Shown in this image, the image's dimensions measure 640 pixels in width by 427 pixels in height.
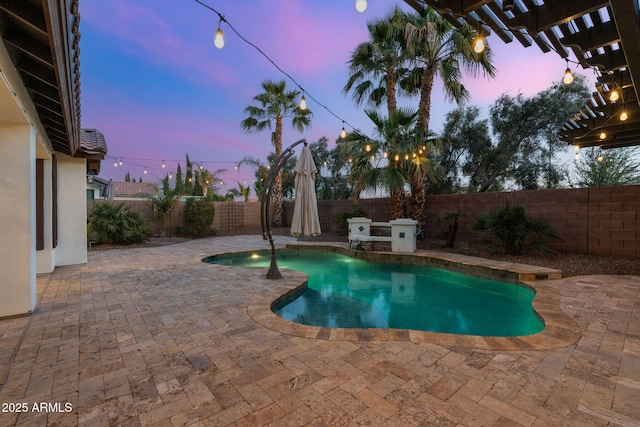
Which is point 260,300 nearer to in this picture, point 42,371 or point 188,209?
point 42,371

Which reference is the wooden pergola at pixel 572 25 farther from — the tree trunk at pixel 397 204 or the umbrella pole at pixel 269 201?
the tree trunk at pixel 397 204

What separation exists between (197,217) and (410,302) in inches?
423

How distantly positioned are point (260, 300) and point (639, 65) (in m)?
5.53

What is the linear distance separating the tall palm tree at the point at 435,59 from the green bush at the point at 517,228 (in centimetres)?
246

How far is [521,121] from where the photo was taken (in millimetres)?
11711

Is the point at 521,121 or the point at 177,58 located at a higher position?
the point at 177,58

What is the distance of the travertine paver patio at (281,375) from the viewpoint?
5.87ft

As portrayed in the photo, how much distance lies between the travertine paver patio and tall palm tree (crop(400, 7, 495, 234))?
21.8 ft

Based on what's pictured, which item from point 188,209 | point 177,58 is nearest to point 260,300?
point 188,209

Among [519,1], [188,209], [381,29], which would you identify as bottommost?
[188,209]

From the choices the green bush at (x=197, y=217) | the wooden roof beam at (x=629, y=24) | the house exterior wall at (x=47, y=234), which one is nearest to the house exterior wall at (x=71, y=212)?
the house exterior wall at (x=47, y=234)

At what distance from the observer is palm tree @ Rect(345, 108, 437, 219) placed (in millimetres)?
8145

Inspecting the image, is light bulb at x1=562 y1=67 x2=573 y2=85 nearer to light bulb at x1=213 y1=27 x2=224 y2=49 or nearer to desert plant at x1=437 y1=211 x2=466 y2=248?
desert plant at x1=437 y1=211 x2=466 y2=248

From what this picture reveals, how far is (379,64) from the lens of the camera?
31.1 ft
